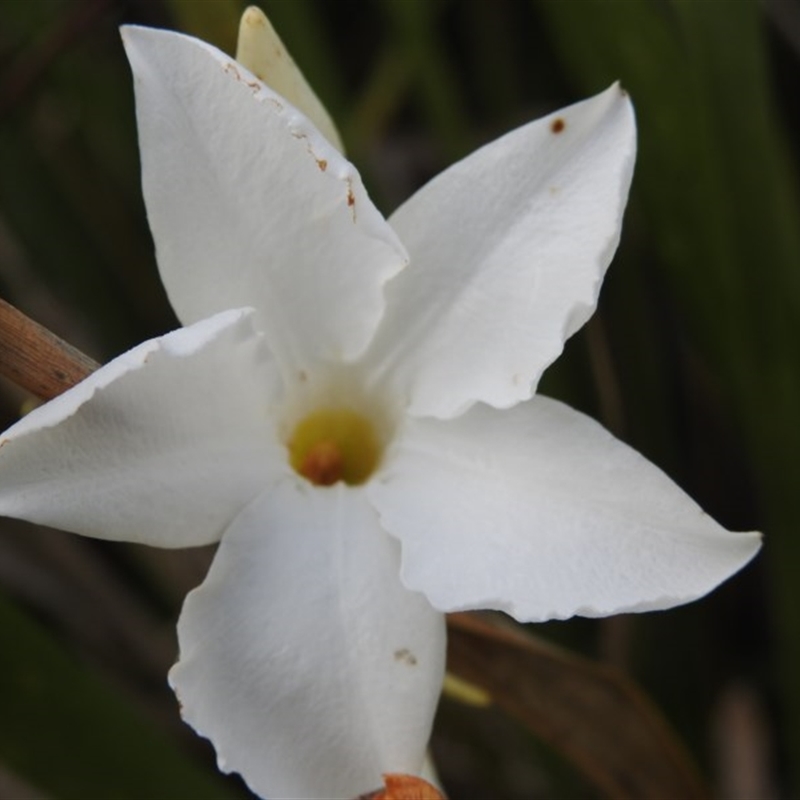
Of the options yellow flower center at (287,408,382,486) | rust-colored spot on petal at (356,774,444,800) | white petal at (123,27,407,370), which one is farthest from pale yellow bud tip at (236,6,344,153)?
rust-colored spot on petal at (356,774,444,800)

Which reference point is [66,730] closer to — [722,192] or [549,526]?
[549,526]

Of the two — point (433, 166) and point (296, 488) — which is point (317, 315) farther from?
point (433, 166)

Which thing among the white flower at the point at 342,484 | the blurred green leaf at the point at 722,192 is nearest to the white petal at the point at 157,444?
the white flower at the point at 342,484

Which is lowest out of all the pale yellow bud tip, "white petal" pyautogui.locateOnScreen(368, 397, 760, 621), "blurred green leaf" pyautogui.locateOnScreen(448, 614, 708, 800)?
"blurred green leaf" pyautogui.locateOnScreen(448, 614, 708, 800)

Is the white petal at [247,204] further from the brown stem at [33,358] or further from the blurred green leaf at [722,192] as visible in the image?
the blurred green leaf at [722,192]

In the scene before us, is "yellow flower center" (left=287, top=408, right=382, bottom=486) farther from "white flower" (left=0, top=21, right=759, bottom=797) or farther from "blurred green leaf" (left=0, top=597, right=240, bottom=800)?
A: "blurred green leaf" (left=0, top=597, right=240, bottom=800)

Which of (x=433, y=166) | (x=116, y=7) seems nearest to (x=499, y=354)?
(x=116, y=7)

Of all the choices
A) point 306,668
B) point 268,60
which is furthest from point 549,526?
point 268,60
